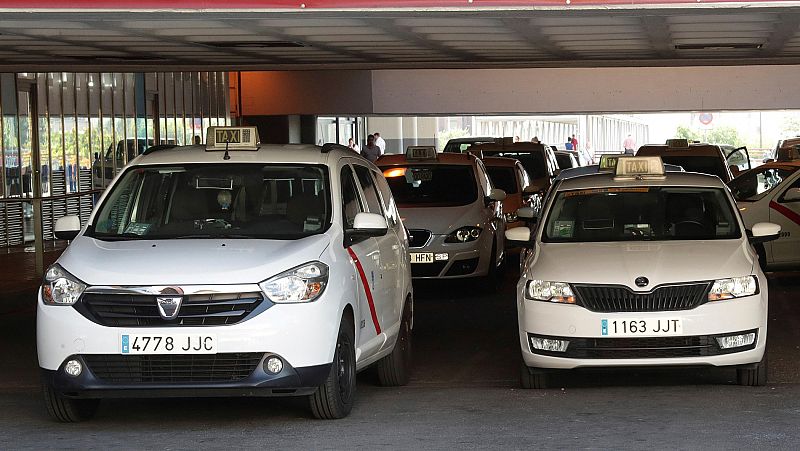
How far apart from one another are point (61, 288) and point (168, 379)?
0.78 m

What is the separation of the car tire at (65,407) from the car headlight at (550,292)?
9.14ft

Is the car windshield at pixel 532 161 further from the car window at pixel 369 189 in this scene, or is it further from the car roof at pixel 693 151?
the car window at pixel 369 189

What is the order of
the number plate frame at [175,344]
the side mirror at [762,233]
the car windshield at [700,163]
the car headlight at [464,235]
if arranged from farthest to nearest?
the car windshield at [700,163] → the car headlight at [464,235] → the side mirror at [762,233] → the number plate frame at [175,344]

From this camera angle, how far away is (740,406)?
8.53 m

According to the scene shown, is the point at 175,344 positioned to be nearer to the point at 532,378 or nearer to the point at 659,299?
the point at 532,378

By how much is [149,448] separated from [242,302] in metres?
0.90

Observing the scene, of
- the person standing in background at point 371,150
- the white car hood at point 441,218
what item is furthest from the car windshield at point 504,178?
the person standing in background at point 371,150

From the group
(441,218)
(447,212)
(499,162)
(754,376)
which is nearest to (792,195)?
(447,212)

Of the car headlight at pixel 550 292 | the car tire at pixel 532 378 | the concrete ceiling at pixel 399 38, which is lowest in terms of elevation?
the car tire at pixel 532 378

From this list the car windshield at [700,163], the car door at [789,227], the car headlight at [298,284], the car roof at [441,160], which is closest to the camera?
the car headlight at [298,284]

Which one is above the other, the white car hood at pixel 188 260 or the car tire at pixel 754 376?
the white car hood at pixel 188 260

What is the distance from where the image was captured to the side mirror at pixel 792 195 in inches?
631

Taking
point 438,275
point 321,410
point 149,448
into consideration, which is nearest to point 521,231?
point 321,410

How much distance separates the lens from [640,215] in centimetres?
1027
